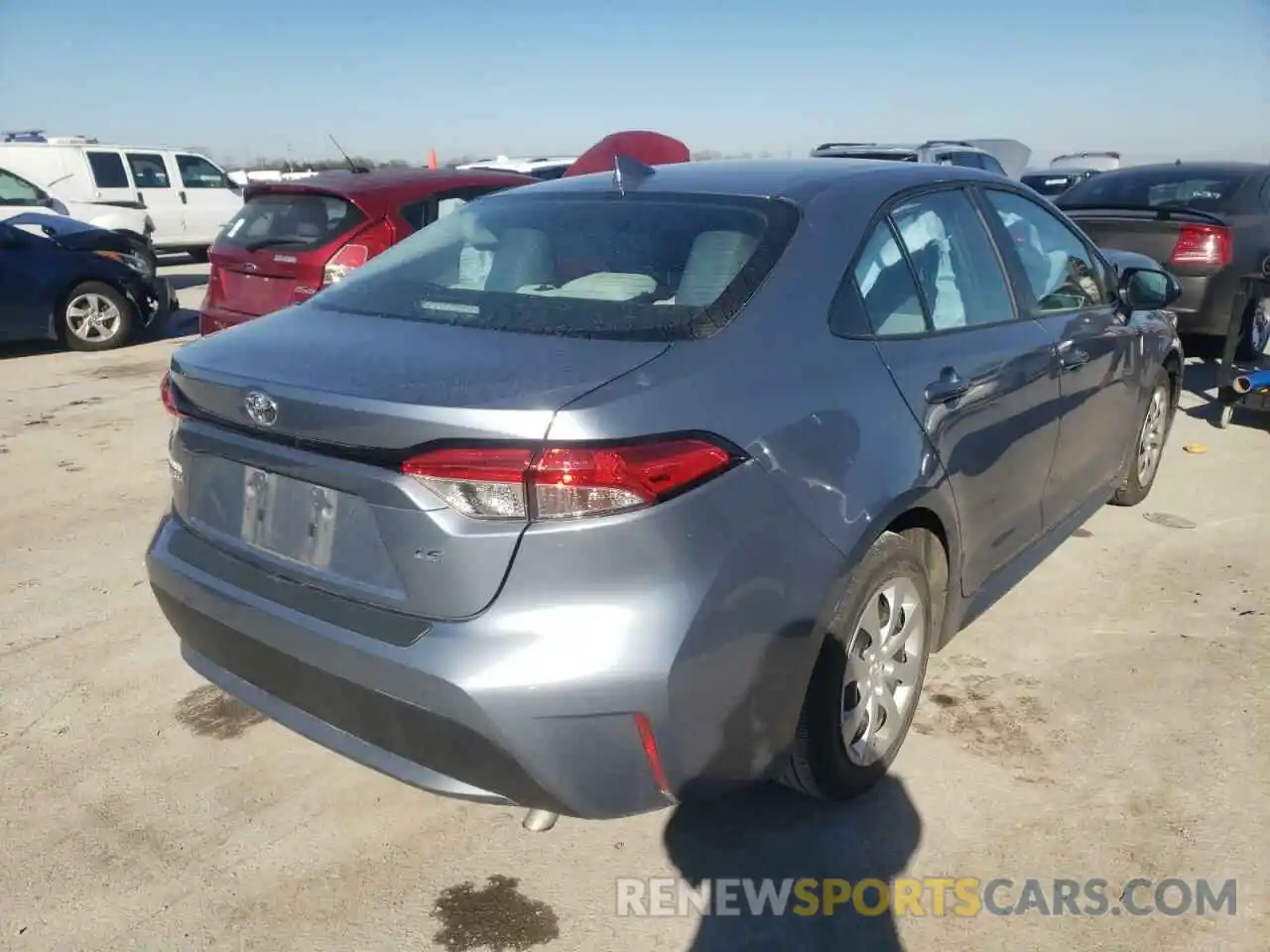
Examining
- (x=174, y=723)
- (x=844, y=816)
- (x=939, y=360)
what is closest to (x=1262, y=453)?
(x=939, y=360)

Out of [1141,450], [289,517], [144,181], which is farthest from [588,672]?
[144,181]

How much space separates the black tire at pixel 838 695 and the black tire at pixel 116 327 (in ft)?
29.1

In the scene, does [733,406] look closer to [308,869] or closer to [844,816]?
[844,816]

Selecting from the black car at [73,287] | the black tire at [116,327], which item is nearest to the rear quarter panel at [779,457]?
the black car at [73,287]

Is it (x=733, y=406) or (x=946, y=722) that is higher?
(x=733, y=406)

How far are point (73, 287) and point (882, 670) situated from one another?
888cm

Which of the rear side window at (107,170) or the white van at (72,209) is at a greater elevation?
the rear side window at (107,170)

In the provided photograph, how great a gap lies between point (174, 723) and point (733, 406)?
2087 millimetres

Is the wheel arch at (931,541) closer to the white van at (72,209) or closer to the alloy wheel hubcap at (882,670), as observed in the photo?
the alloy wheel hubcap at (882,670)

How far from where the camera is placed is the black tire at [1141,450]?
4453mm

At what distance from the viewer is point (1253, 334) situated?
6.72 metres

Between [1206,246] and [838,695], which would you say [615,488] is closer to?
[838,695]

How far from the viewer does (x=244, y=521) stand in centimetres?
230

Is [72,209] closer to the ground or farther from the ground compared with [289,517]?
farther from the ground
